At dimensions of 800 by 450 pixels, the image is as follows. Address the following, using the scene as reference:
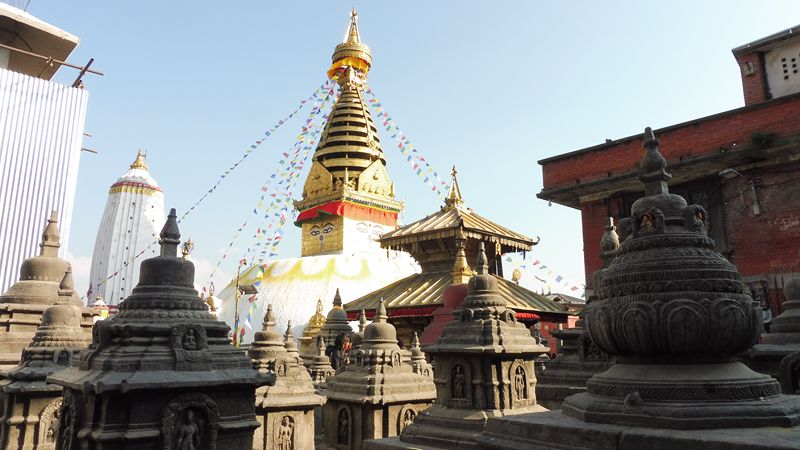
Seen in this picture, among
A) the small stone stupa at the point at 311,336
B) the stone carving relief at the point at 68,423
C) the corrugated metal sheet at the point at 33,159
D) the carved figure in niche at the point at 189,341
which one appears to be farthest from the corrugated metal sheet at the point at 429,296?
the stone carving relief at the point at 68,423

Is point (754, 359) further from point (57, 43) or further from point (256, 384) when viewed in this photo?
point (57, 43)

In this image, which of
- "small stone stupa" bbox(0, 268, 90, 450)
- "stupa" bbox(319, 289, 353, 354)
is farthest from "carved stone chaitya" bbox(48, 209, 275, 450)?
"stupa" bbox(319, 289, 353, 354)

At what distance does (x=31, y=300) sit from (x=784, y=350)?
40.1ft

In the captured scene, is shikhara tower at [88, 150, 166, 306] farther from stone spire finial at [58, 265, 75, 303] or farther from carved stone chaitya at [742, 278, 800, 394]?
carved stone chaitya at [742, 278, 800, 394]

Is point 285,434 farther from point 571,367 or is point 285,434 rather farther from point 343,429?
point 571,367

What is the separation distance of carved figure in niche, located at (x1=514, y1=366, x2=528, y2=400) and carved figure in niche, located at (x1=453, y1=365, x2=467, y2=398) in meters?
0.74

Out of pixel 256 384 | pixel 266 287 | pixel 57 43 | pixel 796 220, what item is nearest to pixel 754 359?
pixel 256 384

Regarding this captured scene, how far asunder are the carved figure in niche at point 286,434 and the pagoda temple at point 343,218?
63.0ft

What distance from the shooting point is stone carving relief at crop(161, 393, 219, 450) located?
4.86 meters

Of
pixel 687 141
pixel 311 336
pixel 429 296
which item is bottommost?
pixel 311 336

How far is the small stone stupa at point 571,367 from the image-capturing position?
8734 mm

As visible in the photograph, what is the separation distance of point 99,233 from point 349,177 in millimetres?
21704

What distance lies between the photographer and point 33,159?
59.9 ft

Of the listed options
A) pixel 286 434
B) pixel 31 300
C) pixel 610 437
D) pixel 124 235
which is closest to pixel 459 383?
pixel 286 434
